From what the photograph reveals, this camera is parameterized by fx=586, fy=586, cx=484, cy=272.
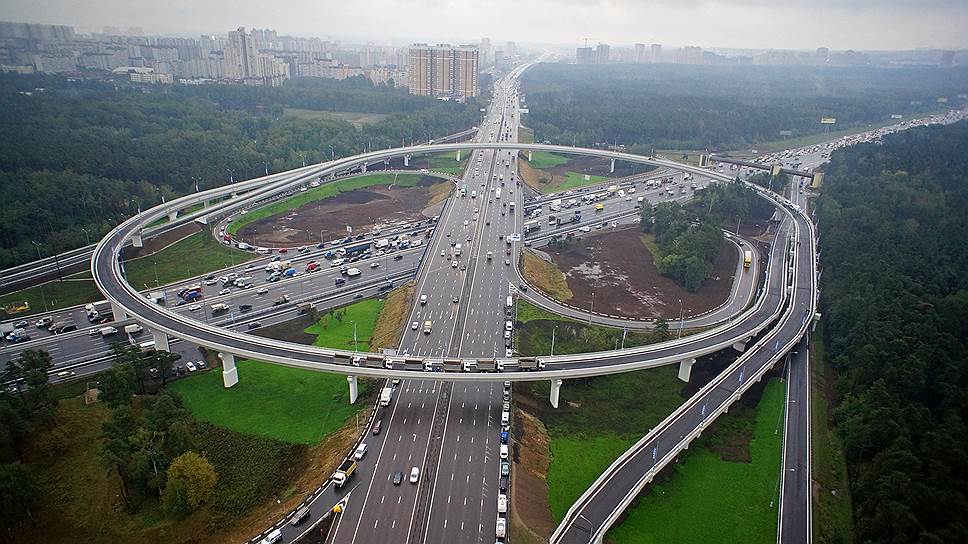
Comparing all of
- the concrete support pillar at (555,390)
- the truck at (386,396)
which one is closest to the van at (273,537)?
the truck at (386,396)

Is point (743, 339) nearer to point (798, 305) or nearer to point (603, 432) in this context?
point (798, 305)

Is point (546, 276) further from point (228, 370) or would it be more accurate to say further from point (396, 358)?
point (228, 370)

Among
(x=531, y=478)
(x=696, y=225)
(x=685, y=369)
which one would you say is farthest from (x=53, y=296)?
(x=696, y=225)

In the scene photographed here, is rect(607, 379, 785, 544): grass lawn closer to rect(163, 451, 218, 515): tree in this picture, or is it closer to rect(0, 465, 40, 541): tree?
rect(163, 451, 218, 515): tree

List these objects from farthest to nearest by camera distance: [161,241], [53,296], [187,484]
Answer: [161,241], [53,296], [187,484]

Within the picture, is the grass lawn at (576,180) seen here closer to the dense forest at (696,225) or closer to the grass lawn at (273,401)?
the dense forest at (696,225)
